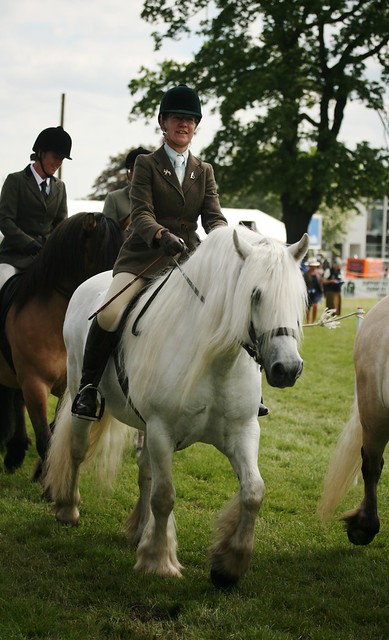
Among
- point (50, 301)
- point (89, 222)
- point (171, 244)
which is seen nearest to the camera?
point (171, 244)

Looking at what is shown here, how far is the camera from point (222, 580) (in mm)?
4699

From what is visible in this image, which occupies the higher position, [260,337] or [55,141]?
[55,141]

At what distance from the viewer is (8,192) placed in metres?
7.34

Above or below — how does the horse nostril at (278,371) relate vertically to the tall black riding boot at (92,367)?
above

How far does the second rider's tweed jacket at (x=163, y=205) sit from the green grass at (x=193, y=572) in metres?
1.90

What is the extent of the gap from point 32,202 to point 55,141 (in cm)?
60

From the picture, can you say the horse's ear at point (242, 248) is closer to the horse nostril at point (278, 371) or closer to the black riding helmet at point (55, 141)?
the horse nostril at point (278, 371)

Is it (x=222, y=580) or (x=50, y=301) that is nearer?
(x=222, y=580)

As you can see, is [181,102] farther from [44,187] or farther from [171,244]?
[44,187]

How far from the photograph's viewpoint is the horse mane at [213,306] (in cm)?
412

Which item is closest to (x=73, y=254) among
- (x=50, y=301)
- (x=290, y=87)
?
(x=50, y=301)

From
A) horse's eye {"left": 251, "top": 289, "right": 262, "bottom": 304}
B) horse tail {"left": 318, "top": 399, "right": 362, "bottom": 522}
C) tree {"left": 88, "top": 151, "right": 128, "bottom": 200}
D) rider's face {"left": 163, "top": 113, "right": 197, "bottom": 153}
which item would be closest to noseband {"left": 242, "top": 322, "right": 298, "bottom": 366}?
horse's eye {"left": 251, "top": 289, "right": 262, "bottom": 304}

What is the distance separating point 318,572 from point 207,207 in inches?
94.3

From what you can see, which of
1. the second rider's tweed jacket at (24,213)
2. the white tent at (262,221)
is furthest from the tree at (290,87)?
the second rider's tweed jacket at (24,213)
